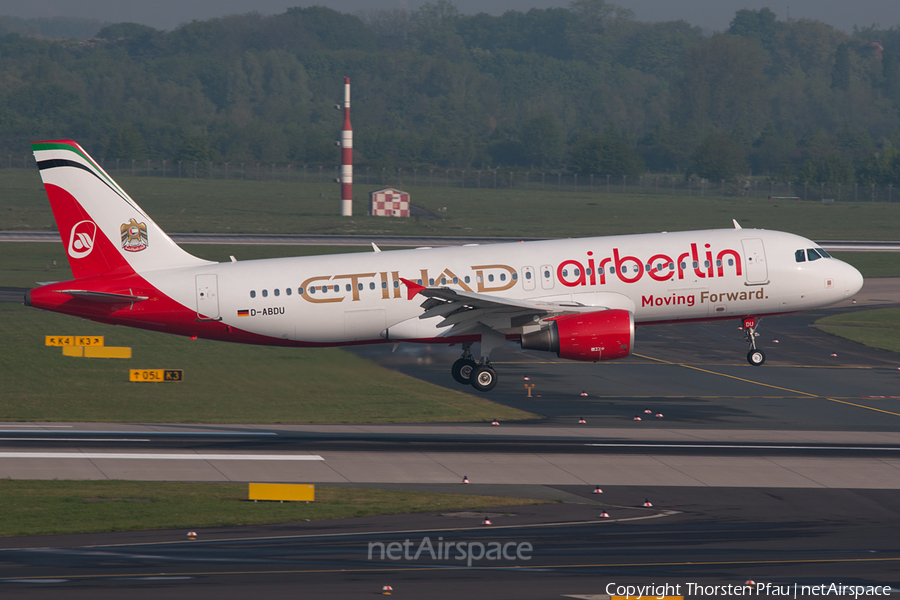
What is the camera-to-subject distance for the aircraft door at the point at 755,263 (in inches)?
1706

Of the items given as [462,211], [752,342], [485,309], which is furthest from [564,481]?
[462,211]

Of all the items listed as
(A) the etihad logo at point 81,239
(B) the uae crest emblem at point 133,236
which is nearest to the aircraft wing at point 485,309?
(B) the uae crest emblem at point 133,236

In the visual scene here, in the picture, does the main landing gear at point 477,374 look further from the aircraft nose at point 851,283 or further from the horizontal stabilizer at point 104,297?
the aircraft nose at point 851,283

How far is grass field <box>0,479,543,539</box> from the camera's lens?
30266 mm

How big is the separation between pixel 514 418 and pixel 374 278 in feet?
31.4

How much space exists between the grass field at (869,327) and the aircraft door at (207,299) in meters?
42.9

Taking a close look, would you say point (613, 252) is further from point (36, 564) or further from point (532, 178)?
point (532, 178)

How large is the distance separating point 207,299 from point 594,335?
581 inches

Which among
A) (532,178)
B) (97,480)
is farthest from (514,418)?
(532,178)

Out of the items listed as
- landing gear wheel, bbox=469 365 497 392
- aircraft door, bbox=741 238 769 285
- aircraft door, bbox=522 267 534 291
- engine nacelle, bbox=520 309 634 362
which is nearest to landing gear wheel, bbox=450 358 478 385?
landing gear wheel, bbox=469 365 497 392

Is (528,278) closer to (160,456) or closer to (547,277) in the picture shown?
(547,277)

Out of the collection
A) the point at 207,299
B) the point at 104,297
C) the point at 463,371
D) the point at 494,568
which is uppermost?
the point at 104,297

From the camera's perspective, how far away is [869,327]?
7369cm

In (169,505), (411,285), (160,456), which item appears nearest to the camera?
(169,505)
